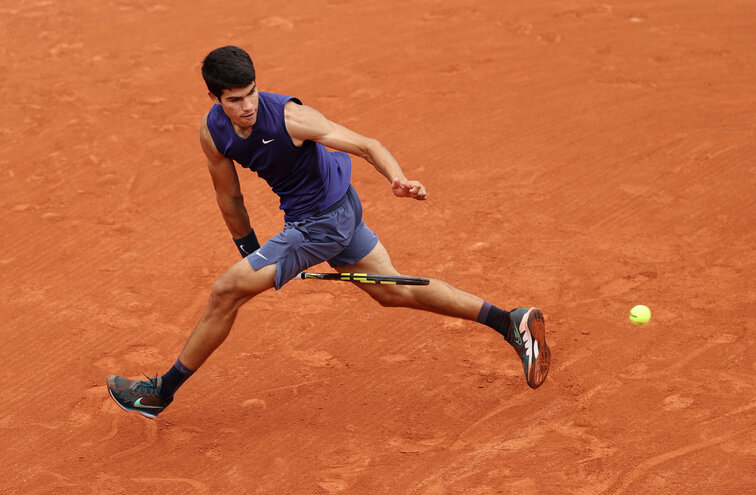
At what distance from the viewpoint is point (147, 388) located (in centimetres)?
533

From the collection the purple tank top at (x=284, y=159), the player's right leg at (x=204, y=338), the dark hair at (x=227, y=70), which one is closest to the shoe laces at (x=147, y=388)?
the player's right leg at (x=204, y=338)

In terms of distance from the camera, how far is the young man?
479 cm

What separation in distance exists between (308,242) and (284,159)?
0.48 metres

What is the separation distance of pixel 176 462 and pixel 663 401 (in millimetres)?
2817

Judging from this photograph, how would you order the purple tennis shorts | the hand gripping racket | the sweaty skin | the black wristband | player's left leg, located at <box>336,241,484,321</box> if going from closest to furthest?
the sweaty skin < the purple tennis shorts < the hand gripping racket < player's left leg, located at <box>336,241,484,321</box> < the black wristband

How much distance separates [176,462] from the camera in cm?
513

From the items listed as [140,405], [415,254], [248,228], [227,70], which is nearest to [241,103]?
[227,70]

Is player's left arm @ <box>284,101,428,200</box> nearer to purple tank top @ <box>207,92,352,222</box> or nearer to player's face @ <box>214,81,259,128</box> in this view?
purple tank top @ <box>207,92,352,222</box>

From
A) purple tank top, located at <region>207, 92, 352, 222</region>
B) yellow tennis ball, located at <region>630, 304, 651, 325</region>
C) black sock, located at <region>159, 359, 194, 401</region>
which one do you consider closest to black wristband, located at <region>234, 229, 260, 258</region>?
purple tank top, located at <region>207, 92, 352, 222</region>

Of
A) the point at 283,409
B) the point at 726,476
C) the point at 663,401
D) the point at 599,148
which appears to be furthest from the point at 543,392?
the point at 599,148

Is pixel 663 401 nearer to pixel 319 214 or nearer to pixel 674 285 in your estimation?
pixel 674 285

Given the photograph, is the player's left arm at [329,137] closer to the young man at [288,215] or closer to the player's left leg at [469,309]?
the young man at [288,215]

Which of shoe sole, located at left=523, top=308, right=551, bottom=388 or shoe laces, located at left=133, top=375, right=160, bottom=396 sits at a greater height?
shoe laces, located at left=133, top=375, right=160, bottom=396

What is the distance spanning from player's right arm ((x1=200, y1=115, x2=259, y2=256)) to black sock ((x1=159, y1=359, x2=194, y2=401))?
0.81 metres
